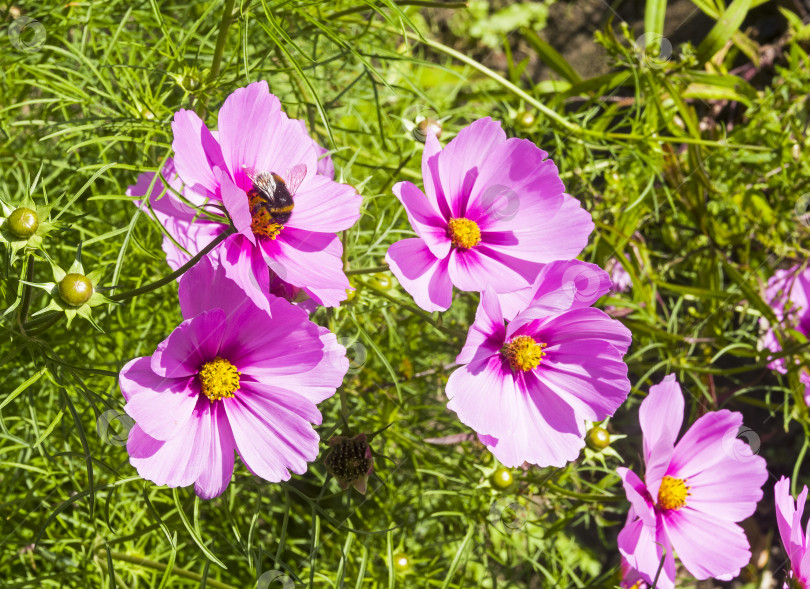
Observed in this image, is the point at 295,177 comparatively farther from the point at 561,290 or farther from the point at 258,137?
the point at 561,290

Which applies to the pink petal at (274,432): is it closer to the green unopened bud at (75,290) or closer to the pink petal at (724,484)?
the green unopened bud at (75,290)

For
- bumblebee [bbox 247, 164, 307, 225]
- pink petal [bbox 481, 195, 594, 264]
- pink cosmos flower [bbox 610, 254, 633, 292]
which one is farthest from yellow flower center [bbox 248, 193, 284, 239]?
pink cosmos flower [bbox 610, 254, 633, 292]

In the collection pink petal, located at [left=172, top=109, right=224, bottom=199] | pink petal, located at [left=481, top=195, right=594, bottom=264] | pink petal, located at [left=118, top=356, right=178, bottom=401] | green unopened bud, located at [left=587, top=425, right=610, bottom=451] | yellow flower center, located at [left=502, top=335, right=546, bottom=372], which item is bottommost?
green unopened bud, located at [left=587, top=425, right=610, bottom=451]

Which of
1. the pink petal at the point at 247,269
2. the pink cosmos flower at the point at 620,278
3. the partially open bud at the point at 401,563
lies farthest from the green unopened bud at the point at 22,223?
the pink cosmos flower at the point at 620,278

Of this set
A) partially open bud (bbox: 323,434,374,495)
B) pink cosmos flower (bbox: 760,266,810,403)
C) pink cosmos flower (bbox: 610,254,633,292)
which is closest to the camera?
partially open bud (bbox: 323,434,374,495)

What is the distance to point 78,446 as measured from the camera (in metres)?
1.10

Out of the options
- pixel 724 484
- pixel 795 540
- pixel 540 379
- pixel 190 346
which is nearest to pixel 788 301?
pixel 724 484

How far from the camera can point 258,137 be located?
0.62 metres

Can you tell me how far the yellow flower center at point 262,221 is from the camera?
615 mm

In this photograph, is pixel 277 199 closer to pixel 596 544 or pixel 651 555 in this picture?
pixel 651 555

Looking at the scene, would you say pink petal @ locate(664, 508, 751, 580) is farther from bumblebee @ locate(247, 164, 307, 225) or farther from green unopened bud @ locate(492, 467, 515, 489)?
bumblebee @ locate(247, 164, 307, 225)

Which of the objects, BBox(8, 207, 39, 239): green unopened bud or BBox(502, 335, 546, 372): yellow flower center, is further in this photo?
BBox(502, 335, 546, 372): yellow flower center

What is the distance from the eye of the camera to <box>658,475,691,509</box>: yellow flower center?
0.85 metres

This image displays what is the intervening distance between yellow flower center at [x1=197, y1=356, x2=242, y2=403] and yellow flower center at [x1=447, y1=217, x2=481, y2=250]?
0.78ft
